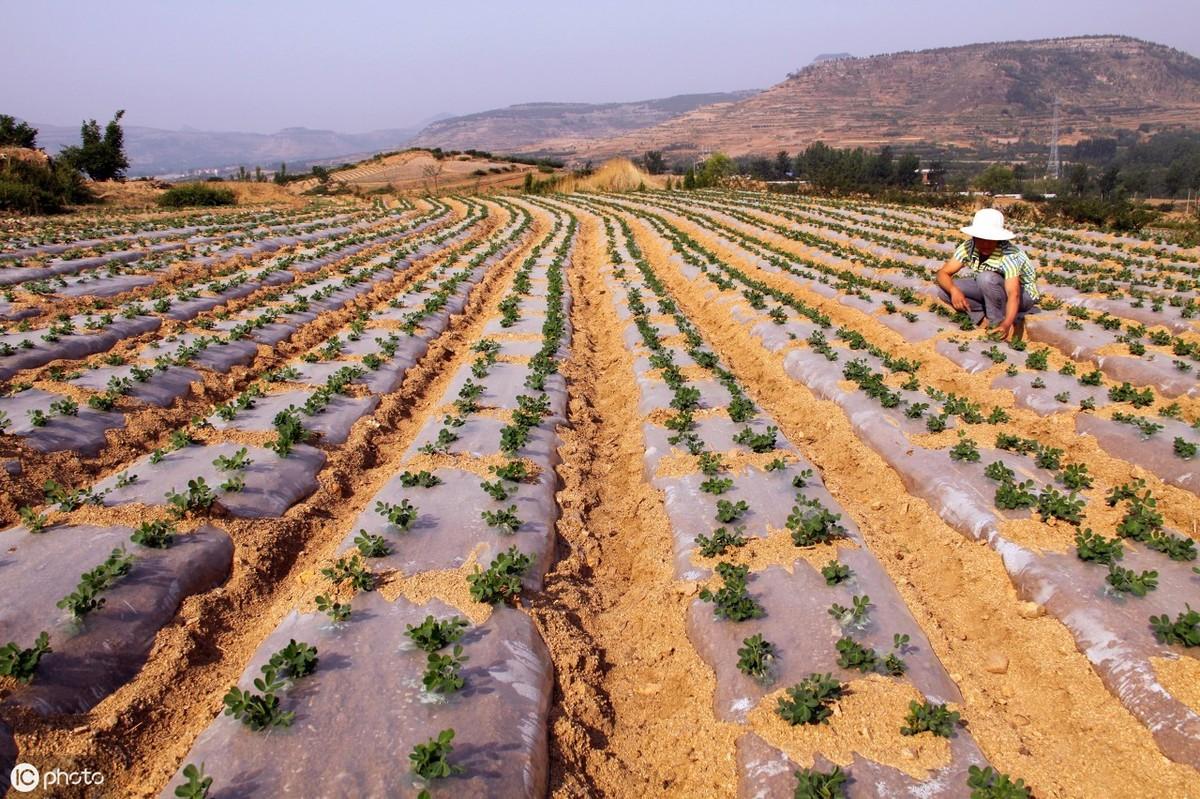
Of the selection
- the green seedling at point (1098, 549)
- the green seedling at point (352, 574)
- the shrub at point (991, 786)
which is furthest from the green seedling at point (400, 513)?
the green seedling at point (1098, 549)

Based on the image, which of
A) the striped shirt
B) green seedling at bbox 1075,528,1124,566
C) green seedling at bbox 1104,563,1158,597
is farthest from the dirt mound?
green seedling at bbox 1104,563,1158,597

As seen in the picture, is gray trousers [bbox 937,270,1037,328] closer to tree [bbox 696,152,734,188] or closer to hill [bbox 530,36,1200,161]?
tree [bbox 696,152,734,188]

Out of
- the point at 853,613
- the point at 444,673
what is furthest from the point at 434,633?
the point at 853,613

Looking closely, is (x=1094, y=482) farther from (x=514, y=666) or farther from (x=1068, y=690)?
(x=514, y=666)

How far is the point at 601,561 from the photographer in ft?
22.7

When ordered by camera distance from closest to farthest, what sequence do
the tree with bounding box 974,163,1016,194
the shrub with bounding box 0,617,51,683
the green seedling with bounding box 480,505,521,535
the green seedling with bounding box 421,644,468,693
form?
the shrub with bounding box 0,617,51,683, the green seedling with bounding box 421,644,468,693, the green seedling with bounding box 480,505,521,535, the tree with bounding box 974,163,1016,194

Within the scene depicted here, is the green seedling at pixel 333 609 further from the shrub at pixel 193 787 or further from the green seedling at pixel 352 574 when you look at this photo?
the shrub at pixel 193 787

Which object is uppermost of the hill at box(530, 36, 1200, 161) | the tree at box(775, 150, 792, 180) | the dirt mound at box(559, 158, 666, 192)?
the hill at box(530, 36, 1200, 161)

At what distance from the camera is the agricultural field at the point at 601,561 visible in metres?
4.23

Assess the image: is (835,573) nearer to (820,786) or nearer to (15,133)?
(820,786)

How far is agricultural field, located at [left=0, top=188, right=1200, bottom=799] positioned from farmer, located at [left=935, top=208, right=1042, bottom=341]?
49 centimetres

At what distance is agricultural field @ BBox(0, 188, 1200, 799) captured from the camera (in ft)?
13.9

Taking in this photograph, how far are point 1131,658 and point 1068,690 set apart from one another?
0.48 metres

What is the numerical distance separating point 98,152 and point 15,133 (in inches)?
282
